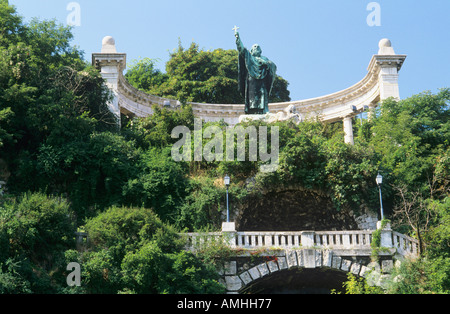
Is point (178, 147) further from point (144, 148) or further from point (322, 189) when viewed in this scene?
point (322, 189)

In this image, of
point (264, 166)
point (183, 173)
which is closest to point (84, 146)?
point (183, 173)

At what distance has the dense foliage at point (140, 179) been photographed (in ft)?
89.4

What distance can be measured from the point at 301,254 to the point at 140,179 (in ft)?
27.4

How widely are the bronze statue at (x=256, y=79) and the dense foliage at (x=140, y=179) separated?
221 cm

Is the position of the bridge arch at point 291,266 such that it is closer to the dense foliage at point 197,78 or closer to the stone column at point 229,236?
the stone column at point 229,236

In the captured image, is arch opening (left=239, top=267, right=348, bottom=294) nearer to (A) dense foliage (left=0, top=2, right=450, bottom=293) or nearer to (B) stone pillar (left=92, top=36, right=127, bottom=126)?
(A) dense foliage (left=0, top=2, right=450, bottom=293)

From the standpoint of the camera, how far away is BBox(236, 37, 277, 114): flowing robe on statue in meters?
39.9

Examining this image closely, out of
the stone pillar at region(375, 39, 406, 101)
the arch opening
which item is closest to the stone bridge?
the arch opening

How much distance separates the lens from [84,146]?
34312mm

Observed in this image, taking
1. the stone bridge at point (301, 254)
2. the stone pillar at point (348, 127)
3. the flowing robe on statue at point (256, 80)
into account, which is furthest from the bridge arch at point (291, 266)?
the stone pillar at point (348, 127)

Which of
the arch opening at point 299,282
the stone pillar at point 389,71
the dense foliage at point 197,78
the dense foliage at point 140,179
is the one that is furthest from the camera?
the dense foliage at point 197,78

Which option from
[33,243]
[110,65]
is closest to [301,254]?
[33,243]

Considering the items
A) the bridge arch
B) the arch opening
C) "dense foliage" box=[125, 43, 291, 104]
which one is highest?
"dense foliage" box=[125, 43, 291, 104]

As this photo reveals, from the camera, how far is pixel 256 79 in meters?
39.9
